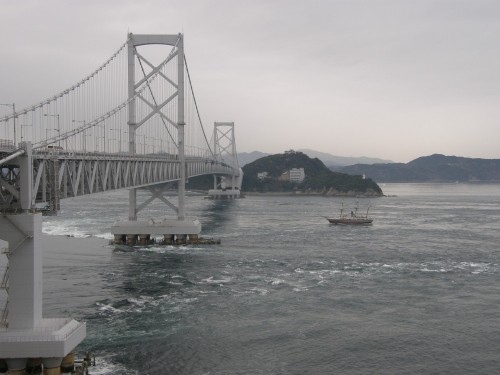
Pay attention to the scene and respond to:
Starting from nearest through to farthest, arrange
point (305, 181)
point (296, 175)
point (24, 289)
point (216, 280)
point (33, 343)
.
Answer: point (33, 343), point (24, 289), point (216, 280), point (305, 181), point (296, 175)

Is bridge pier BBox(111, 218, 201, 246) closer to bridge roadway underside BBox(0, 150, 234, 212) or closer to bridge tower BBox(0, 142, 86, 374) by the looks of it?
bridge roadway underside BBox(0, 150, 234, 212)

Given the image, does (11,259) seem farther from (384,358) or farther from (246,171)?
(246,171)

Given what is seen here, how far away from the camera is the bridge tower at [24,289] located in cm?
1864

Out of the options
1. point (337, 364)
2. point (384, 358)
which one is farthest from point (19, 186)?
point (384, 358)

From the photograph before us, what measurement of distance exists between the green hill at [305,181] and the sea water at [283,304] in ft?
355

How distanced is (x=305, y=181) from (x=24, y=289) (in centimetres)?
16022

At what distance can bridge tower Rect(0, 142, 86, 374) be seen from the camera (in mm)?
18641

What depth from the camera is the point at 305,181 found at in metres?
177

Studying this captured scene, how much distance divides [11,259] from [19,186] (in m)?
2.45

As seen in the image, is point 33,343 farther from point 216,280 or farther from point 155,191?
point 155,191

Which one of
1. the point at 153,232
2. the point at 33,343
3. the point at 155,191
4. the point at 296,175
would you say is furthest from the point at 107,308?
the point at 296,175

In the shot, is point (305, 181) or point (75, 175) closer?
point (75, 175)

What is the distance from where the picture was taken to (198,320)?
2702 centimetres

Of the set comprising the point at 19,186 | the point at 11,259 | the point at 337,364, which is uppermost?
the point at 19,186
